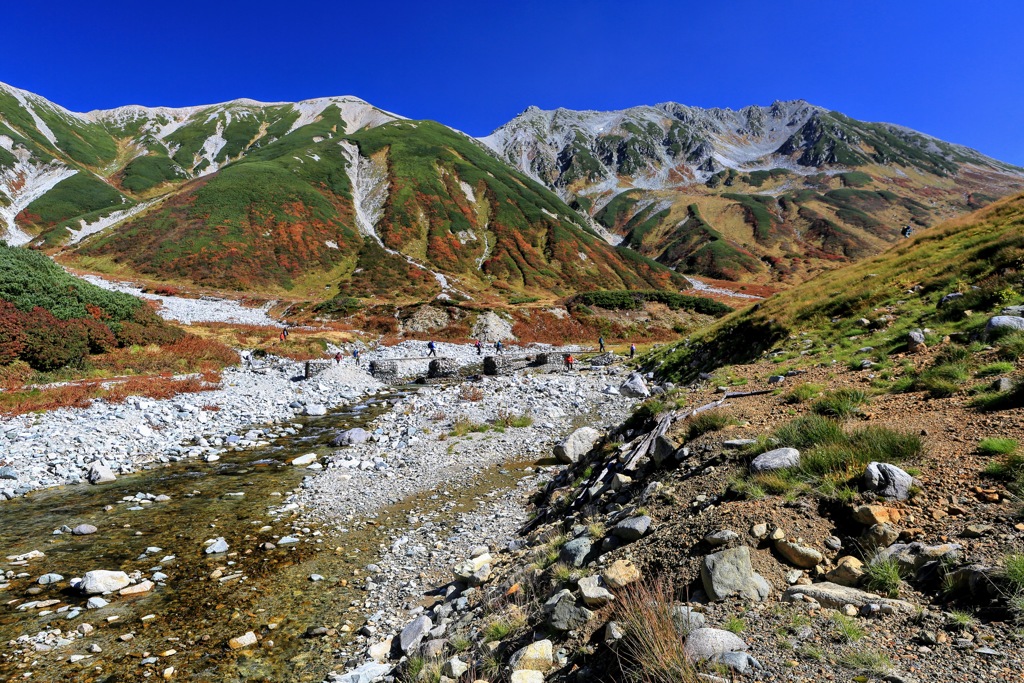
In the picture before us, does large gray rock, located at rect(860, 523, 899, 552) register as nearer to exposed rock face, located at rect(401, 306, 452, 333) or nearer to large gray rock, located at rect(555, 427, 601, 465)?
large gray rock, located at rect(555, 427, 601, 465)

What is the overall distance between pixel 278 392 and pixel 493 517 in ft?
66.0

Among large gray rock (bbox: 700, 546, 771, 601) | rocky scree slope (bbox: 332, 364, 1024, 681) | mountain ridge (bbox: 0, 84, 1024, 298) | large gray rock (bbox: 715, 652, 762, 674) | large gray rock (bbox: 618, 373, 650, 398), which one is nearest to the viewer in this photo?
large gray rock (bbox: 715, 652, 762, 674)

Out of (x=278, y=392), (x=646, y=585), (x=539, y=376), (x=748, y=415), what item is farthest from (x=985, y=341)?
(x=278, y=392)

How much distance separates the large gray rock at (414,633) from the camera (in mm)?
6531

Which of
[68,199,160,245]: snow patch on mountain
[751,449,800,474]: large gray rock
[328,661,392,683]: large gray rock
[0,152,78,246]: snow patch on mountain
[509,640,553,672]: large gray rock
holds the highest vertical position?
[0,152,78,246]: snow patch on mountain

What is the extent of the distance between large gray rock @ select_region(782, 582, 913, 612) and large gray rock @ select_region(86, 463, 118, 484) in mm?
17693

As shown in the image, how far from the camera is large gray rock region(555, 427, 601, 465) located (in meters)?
14.5

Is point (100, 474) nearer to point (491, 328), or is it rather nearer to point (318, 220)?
point (491, 328)

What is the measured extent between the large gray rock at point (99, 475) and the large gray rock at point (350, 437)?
22.1 feet

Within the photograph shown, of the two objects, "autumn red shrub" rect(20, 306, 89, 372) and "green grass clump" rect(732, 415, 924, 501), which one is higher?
"green grass clump" rect(732, 415, 924, 501)

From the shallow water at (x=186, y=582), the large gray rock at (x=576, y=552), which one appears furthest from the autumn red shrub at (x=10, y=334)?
the large gray rock at (x=576, y=552)

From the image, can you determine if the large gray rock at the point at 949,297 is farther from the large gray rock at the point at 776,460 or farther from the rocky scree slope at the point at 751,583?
the large gray rock at the point at 776,460

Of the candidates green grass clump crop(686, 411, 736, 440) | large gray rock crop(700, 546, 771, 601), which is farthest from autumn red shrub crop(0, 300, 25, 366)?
large gray rock crop(700, 546, 771, 601)

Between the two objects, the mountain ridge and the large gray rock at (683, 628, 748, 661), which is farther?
the mountain ridge
